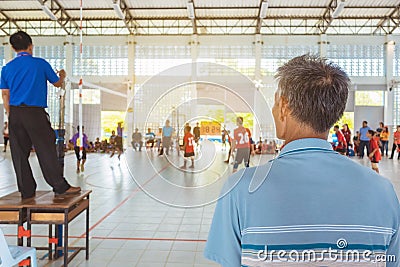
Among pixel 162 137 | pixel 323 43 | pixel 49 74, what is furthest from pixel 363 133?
pixel 49 74

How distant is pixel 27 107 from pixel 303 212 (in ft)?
11.6

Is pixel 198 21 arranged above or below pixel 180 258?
above

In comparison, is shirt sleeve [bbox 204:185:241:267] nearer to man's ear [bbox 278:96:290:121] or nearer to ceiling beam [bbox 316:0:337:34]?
man's ear [bbox 278:96:290:121]

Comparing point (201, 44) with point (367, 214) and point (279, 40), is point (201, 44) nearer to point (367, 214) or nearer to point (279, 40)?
point (279, 40)

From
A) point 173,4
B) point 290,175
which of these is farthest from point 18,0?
point 290,175

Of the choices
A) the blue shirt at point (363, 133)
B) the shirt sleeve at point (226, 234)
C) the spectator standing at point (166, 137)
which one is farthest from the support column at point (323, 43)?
the shirt sleeve at point (226, 234)

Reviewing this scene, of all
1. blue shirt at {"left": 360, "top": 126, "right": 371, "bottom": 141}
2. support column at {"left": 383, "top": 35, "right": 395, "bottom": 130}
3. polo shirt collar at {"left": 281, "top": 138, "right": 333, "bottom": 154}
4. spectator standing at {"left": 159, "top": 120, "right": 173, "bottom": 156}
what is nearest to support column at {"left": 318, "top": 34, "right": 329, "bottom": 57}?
support column at {"left": 383, "top": 35, "right": 395, "bottom": 130}

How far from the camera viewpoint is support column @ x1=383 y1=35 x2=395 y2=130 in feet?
87.0

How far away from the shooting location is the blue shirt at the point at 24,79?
4023 mm

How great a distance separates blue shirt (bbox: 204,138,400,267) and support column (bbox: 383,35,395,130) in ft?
91.9

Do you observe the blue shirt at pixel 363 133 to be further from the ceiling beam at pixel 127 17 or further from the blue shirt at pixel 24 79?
the blue shirt at pixel 24 79

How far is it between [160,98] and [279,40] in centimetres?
2503

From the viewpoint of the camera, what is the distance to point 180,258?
16.3 feet

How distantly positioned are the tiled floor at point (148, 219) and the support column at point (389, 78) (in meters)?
21.1
